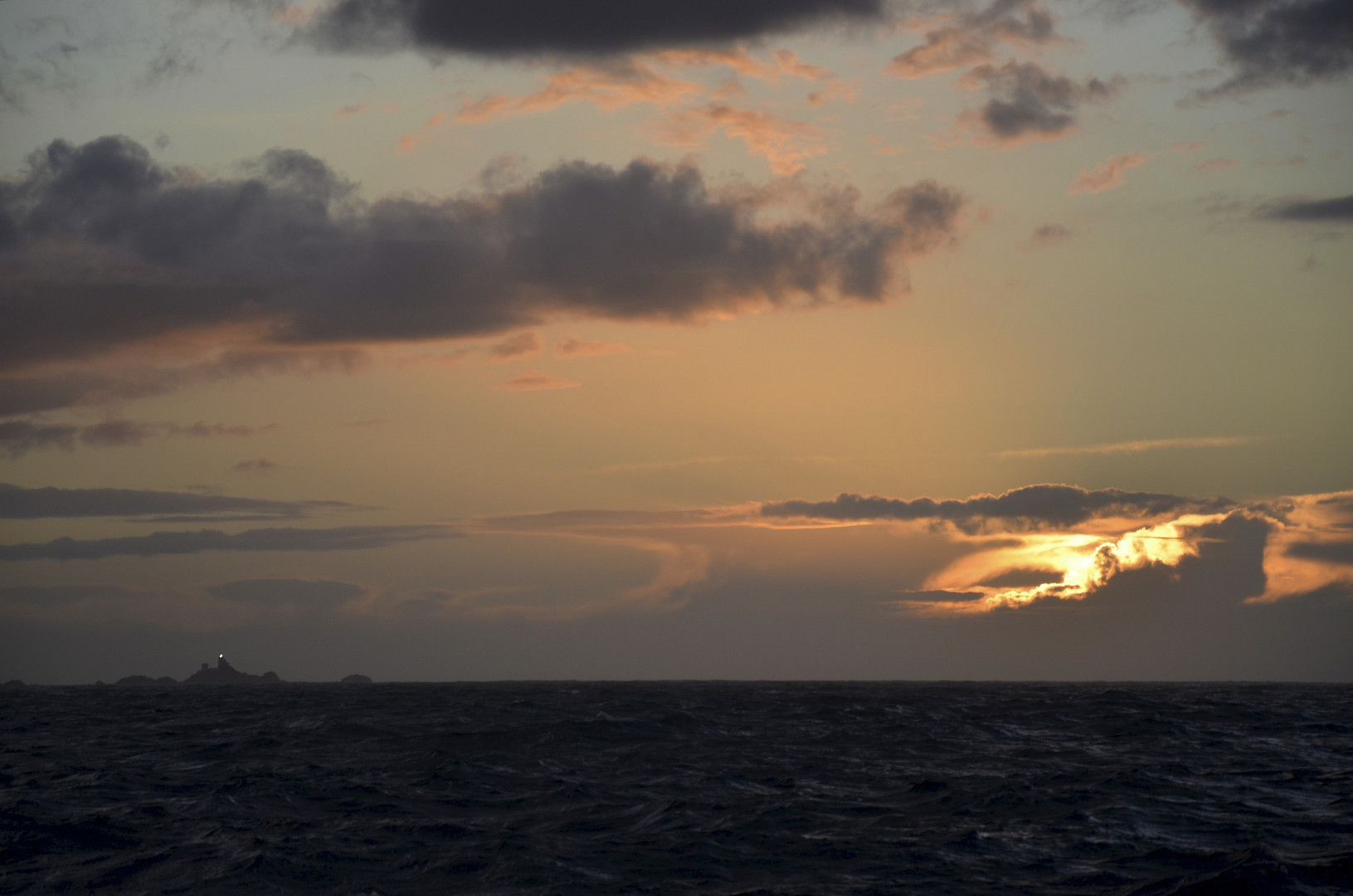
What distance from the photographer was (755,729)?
54.1m

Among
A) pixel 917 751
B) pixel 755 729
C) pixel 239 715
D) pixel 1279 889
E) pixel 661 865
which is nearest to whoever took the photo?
pixel 1279 889

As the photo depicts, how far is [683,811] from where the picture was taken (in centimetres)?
2877

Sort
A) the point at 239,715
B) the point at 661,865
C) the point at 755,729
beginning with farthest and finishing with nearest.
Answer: the point at 239,715
the point at 755,729
the point at 661,865

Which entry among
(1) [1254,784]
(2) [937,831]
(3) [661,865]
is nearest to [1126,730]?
(1) [1254,784]

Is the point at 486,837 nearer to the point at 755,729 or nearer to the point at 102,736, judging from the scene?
the point at 755,729

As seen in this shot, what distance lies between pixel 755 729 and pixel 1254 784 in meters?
25.8

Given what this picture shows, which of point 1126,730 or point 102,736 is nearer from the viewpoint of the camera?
point 1126,730

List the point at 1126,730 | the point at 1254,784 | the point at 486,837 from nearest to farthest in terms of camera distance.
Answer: the point at 486,837, the point at 1254,784, the point at 1126,730

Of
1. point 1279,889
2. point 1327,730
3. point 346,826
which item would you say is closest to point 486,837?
point 346,826

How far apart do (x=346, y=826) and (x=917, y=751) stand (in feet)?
80.0

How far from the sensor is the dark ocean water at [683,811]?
21953 mm

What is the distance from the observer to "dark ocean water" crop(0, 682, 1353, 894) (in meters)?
22.0

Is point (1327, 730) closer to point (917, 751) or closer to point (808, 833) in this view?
point (917, 751)

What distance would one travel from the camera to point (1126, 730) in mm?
49656
